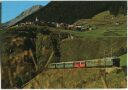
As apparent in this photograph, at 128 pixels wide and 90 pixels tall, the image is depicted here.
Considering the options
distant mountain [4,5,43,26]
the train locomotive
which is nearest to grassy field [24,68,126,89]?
the train locomotive

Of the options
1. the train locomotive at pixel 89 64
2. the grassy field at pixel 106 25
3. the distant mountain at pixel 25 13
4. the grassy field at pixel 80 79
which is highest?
the distant mountain at pixel 25 13

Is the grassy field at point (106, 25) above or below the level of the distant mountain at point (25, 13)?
below

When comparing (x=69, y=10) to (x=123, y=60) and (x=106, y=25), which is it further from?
(x=123, y=60)

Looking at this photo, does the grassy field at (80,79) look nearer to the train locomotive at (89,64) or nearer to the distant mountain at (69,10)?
the train locomotive at (89,64)

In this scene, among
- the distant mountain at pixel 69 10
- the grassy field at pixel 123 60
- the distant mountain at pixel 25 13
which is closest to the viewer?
the grassy field at pixel 123 60

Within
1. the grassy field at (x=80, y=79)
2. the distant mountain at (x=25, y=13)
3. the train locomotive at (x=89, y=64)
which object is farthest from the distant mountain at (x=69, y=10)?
the grassy field at (x=80, y=79)

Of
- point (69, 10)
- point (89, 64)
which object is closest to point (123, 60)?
point (89, 64)

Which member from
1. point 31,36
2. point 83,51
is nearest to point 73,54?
point 83,51
